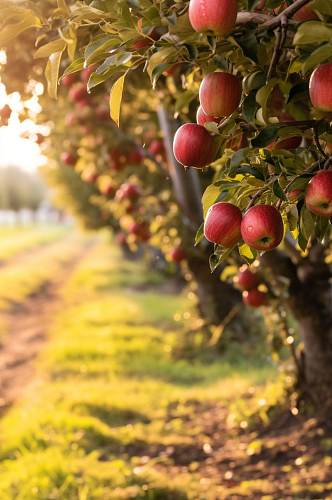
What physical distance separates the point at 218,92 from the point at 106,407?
216 inches

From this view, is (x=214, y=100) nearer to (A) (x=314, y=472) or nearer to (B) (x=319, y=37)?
(B) (x=319, y=37)

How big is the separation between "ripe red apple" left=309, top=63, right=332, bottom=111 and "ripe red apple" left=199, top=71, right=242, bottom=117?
0.95 ft

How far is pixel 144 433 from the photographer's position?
6383 millimetres

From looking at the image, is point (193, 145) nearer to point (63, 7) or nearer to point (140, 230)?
point (63, 7)

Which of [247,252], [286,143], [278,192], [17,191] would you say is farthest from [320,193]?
[17,191]

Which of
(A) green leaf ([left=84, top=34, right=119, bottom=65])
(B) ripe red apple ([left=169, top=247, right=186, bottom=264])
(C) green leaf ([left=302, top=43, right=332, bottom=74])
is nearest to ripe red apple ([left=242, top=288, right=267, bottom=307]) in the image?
(B) ripe red apple ([left=169, top=247, right=186, bottom=264])

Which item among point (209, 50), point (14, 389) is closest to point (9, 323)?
point (14, 389)

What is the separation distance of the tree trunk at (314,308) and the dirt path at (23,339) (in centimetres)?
352

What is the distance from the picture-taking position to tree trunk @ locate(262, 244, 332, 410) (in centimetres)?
536

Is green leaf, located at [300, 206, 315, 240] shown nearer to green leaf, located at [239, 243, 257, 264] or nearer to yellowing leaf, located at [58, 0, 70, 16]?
green leaf, located at [239, 243, 257, 264]

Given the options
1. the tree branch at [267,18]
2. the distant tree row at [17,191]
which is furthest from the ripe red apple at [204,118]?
the distant tree row at [17,191]

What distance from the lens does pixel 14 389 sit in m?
8.27

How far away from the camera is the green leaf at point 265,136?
2.06 metres

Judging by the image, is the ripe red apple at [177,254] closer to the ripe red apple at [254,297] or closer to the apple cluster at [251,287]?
the apple cluster at [251,287]
